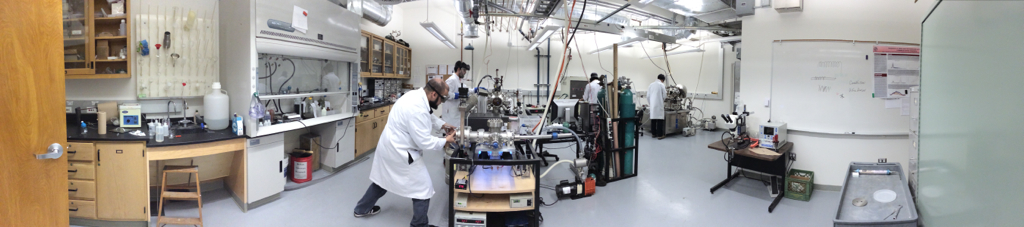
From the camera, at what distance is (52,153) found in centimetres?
134

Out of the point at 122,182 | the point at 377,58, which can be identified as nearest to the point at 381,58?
the point at 377,58

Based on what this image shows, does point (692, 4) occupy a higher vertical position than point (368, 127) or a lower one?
higher

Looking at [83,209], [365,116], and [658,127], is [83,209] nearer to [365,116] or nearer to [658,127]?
[365,116]

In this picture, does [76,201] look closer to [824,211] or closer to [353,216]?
[353,216]

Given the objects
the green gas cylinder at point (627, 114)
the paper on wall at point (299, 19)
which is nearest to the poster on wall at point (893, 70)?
the green gas cylinder at point (627, 114)

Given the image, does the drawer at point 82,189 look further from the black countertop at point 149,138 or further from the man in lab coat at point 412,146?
the man in lab coat at point 412,146

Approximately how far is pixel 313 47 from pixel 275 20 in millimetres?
411

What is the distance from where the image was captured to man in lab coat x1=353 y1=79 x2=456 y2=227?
96.9 inches

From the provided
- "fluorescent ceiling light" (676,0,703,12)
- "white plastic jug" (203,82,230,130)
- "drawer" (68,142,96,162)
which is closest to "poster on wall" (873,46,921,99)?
"fluorescent ceiling light" (676,0,703,12)

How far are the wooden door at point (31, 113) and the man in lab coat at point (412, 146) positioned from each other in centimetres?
139

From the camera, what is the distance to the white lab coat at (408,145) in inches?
96.7

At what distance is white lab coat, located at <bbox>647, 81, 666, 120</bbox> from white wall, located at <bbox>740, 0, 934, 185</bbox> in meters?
2.77

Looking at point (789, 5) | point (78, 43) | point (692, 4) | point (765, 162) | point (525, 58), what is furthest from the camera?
point (525, 58)

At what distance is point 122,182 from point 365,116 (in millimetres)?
2388
